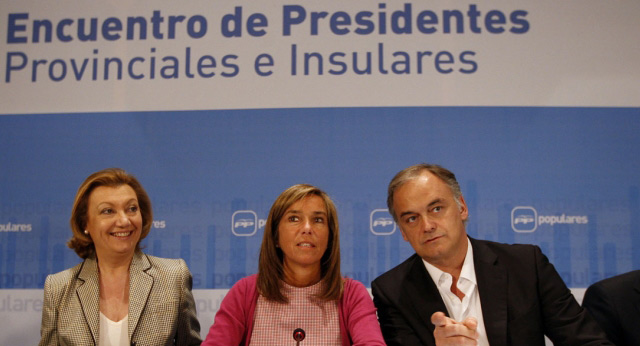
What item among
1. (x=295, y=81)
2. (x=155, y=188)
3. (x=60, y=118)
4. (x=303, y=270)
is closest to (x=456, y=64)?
(x=295, y=81)

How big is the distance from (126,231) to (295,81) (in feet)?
4.70

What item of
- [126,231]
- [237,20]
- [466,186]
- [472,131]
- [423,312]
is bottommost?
[423,312]

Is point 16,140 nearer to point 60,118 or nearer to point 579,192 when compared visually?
point 60,118

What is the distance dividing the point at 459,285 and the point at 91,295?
181 centimetres

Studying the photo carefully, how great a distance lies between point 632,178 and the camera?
364 centimetres

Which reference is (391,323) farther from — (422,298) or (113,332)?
(113,332)

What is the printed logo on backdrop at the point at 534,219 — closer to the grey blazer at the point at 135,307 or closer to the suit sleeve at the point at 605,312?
the suit sleeve at the point at 605,312

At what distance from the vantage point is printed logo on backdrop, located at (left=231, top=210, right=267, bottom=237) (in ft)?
12.1

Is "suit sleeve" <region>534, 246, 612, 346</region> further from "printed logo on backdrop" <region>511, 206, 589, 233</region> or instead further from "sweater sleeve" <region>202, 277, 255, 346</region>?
"sweater sleeve" <region>202, 277, 255, 346</region>

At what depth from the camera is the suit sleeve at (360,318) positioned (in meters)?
2.50

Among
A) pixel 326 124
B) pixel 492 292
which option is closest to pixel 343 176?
pixel 326 124

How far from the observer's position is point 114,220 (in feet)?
10.0

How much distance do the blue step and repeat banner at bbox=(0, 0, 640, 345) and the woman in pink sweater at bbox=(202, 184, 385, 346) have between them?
891mm

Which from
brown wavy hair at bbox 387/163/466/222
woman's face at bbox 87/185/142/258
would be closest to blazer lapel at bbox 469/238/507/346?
brown wavy hair at bbox 387/163/466/222
